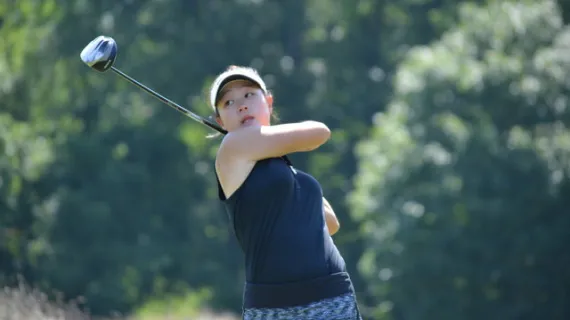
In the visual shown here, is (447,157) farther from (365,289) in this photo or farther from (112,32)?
(112,32)

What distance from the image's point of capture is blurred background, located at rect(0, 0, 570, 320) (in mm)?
29875

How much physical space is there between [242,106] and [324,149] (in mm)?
36264

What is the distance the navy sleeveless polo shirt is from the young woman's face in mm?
202

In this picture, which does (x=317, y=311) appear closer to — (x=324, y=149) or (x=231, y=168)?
(x=231, y=168)

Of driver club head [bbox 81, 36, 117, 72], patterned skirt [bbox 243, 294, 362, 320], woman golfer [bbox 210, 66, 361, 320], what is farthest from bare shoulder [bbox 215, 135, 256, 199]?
driver club head [bbox 81, 36, 117, 72]

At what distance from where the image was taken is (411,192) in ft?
102

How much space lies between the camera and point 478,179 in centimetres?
2977

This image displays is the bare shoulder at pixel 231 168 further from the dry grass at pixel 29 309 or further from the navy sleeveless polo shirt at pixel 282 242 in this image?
the dry grass at pixel 29 309

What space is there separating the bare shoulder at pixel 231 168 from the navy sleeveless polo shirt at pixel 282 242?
0.06 ft

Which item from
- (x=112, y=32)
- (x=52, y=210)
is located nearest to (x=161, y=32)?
(x=112, y=32)

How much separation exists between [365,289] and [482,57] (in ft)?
28.7

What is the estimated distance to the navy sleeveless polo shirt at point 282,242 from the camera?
407cm

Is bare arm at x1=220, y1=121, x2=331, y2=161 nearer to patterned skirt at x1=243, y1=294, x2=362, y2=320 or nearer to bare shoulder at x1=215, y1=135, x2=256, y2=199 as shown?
bare shoulder at x1=215, y1=135, x2=256, y2=199

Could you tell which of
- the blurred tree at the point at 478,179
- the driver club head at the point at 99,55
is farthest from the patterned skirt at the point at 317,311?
the blurred tree at the point at 478,179
